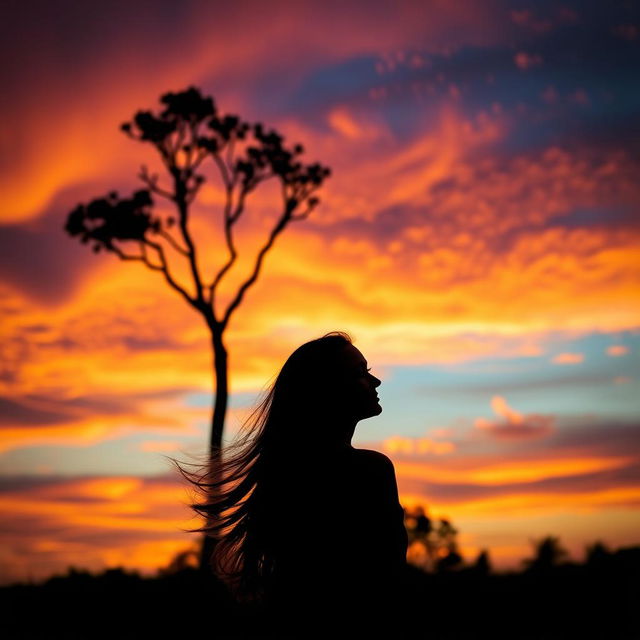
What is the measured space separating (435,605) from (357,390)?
24.1ft

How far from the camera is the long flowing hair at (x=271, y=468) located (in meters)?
3.41

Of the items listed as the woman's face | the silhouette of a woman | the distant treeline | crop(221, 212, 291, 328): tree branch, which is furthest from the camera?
crop(221, 212, 291, 328): tree branch

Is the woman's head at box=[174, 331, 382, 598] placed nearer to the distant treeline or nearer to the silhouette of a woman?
the silhouette of a woman

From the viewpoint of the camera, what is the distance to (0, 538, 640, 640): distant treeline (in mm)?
8672

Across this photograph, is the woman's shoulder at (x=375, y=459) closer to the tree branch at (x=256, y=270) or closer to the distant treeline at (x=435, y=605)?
the distant treeline at (x=435, y=605)

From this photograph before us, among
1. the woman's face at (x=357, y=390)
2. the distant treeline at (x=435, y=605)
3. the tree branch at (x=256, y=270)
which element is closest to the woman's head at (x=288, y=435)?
the woman's face at (x=357, y=390)

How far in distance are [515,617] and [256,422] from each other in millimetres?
6172

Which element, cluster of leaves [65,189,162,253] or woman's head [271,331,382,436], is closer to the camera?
woman's head [271,331,382,436]

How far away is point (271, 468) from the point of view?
359 centimetres

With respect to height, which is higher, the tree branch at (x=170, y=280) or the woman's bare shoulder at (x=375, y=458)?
the tree branch at (x=170, y=280)

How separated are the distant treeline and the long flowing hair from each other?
15.8 ft

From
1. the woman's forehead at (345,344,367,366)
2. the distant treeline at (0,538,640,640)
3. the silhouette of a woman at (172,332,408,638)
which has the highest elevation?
the woman's forehead at (345,344,367,366)

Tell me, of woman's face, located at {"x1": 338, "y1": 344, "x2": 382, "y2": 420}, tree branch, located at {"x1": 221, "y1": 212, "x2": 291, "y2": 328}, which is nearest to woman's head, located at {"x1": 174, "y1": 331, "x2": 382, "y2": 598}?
woman's face, located at {"x1": 338, "y1": 344, "x2": 382, "y2": 420}

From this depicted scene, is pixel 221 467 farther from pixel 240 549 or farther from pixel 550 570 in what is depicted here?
pixel 550 570
